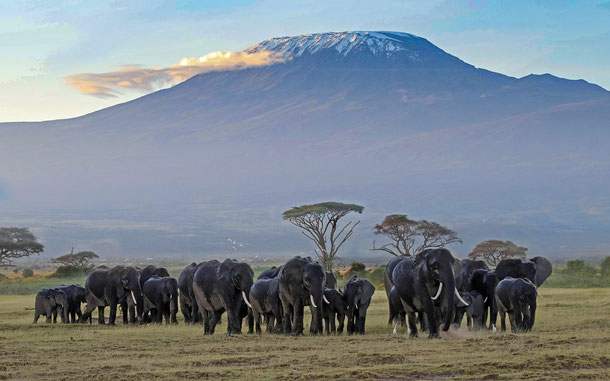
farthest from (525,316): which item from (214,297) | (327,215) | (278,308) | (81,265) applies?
(81,265)

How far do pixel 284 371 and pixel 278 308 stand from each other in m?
9.76

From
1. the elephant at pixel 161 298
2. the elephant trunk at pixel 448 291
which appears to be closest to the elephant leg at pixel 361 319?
the elephant trunk at pixel 448 291

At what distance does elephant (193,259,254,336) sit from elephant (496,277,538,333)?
687 cm

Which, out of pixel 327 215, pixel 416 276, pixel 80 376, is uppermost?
pixel 327 215

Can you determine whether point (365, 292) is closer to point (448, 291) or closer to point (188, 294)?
point (448, 291)

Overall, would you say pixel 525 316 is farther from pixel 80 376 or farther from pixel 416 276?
pixel 80 376

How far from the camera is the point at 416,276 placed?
2466cm

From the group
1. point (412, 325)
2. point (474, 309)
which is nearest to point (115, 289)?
point (474, 309)

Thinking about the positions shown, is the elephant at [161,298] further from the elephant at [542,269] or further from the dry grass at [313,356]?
the elephant at [542,269]

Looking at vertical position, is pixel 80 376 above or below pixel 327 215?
below

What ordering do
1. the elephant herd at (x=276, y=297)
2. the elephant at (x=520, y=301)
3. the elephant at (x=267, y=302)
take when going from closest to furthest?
the elephant at (x=520, y=301), the elephant herd at (x=276, y=297), the elephant at (x=267, y=302)

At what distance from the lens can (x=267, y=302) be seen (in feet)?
94.5

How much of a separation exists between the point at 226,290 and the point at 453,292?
6.93 metres

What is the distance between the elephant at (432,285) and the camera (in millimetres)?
23938
